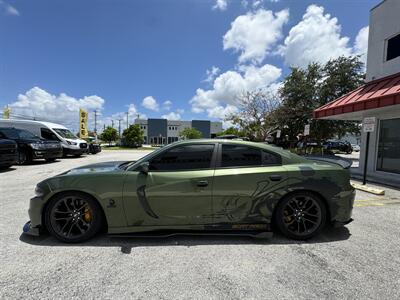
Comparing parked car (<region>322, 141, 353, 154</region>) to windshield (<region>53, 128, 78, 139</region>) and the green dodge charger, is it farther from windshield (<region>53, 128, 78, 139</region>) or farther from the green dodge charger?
windshield (<region>53, 128, 78, 139</region>)

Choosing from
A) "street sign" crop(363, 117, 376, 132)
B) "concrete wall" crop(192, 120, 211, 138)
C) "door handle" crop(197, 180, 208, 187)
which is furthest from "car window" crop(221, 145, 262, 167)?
"concrete wall" crop(192, 120, 211, 138)

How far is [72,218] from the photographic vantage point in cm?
292

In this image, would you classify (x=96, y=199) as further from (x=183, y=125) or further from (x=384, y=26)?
(x=183, y=125)

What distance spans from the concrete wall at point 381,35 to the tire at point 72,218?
10867 millimetres

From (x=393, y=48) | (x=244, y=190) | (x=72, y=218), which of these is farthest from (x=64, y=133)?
(x=393, y=48)

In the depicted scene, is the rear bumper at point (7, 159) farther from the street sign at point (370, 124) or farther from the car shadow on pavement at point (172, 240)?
the street sign at point (370, 124)

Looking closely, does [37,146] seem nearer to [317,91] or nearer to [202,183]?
[202,183]

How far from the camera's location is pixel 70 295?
199 cm

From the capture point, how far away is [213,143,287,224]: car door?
2.91 metres

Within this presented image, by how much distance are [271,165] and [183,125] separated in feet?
224

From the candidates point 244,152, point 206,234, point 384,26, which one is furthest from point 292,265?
point 384,26

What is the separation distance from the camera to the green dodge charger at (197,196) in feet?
9.41

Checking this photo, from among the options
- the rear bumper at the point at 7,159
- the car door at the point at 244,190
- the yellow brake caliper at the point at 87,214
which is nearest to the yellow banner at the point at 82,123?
the rear bumper at the point at 7,159

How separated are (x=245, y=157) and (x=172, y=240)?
157 cm
